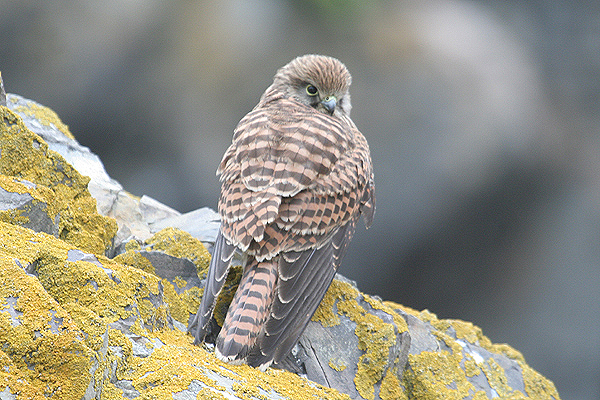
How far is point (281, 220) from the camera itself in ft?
8.70

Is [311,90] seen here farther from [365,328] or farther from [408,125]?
[408,125]

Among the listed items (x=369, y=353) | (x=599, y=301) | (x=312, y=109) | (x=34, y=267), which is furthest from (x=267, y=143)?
(x=599, y=301)

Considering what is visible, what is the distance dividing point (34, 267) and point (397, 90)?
696 centimetres

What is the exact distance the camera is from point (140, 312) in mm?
2066

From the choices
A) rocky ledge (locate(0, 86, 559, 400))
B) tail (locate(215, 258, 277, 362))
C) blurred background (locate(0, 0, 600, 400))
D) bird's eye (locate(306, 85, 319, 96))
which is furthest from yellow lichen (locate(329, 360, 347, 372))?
blurred background (locate(0, 0, 600, 400))

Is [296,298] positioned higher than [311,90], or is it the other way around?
[311,90]

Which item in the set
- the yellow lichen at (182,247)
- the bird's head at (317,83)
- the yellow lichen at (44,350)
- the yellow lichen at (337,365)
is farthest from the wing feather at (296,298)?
the bird's head at (317,83)

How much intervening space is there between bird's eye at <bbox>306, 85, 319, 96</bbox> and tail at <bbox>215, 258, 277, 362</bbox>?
1561 mm

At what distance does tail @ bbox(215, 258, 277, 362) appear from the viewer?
217cm

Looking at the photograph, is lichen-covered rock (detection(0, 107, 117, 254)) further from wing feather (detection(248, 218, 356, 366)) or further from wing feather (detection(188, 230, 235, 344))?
wing feather (detection(248, 218, 356, 366))

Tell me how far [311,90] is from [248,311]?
1.89 metres

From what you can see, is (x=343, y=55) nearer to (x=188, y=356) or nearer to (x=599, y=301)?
(x=599, y=301)

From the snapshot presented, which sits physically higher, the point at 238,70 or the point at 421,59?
the point at 421,59

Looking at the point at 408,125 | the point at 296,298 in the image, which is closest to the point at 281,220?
the point at 296,298
